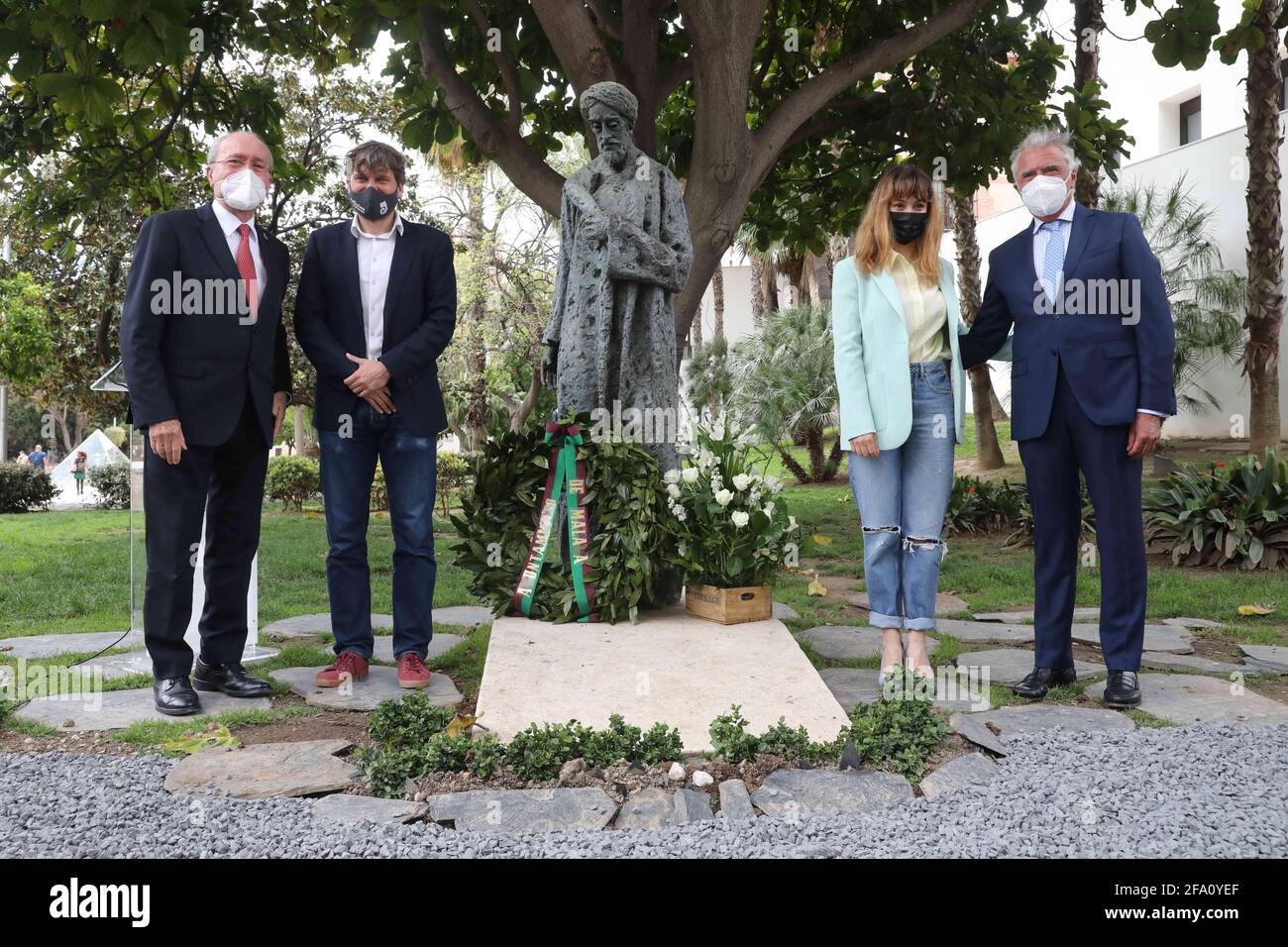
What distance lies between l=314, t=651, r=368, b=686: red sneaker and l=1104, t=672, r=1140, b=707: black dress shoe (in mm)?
3281

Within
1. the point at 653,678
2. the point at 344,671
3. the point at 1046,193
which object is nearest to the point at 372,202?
the point at 344,671

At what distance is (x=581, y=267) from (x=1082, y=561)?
5376 millimetres

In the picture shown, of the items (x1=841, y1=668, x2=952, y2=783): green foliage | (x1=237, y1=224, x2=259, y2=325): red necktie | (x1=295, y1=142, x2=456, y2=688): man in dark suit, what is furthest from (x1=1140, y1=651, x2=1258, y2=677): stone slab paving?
(x1=237, y1=224, x2=259, y2=325): red necktie

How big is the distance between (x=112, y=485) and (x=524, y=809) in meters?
19.9

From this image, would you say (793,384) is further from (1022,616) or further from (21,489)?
(21,489)

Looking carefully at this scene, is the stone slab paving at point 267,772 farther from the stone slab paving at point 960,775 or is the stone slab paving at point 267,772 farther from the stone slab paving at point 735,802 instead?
the stone slab paving at point 960,775

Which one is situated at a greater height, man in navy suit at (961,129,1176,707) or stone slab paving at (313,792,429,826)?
man in navy suit at (961,129,1176,707)

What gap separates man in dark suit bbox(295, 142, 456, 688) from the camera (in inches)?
182

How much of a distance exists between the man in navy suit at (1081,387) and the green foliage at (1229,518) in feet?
14.4

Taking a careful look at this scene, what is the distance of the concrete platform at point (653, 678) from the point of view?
12.6 ft

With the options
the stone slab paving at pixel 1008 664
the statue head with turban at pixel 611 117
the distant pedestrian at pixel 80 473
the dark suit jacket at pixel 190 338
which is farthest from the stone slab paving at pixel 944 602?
the distant pedestrian at pixel 80 473

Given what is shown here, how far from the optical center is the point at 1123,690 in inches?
165

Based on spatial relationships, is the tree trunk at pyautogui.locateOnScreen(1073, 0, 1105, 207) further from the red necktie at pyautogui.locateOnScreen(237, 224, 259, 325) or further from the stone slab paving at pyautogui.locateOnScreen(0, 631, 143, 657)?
the stone slab paving at pyautogui.locateOnScreen(0, 631, 143, 657)

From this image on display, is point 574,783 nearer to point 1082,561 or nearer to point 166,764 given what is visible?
point 166,764
